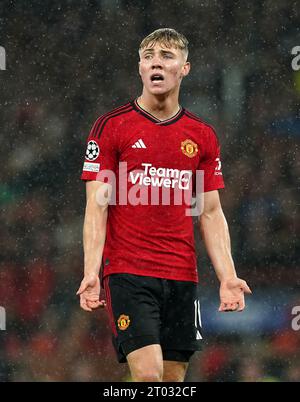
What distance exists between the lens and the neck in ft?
18.7

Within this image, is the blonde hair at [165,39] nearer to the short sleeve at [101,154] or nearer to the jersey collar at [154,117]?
the jersey collar at [154,117]

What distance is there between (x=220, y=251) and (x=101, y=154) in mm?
901

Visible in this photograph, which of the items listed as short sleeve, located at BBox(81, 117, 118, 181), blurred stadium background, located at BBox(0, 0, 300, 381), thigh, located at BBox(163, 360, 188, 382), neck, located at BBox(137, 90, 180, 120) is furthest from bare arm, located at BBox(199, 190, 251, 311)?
blurred stadium background, located at BBox(0, 0, 300, 381)

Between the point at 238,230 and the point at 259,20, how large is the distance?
2.09 meters

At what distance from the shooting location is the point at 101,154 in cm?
561

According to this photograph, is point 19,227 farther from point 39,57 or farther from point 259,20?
point 259,20

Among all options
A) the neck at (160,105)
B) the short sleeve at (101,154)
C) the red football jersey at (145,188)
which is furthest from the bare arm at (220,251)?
the short sleeve at (101,154)

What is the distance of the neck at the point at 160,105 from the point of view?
5715mm

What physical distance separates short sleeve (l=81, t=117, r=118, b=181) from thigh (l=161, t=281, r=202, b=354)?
0.73m

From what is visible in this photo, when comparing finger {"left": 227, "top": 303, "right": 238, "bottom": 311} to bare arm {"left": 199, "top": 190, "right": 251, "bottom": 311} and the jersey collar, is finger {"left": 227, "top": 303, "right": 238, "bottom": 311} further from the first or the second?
the jersey collar

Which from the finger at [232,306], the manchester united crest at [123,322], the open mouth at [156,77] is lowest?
the manchester united crest at [123,322]

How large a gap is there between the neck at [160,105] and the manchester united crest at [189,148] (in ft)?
0.59

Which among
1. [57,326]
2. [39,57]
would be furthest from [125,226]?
[39,57]

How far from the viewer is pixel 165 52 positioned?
223 inches
